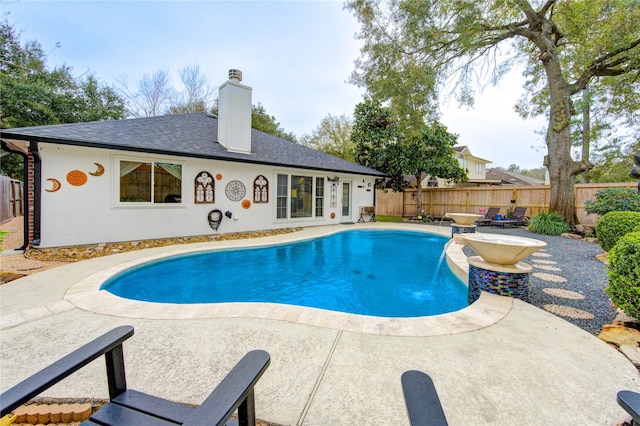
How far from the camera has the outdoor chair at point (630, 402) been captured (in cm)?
106

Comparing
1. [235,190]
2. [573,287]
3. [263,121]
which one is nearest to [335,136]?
[263,121]

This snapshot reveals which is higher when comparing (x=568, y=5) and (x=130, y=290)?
(x=568, y=5)

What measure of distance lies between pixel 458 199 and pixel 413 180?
24.3 ft

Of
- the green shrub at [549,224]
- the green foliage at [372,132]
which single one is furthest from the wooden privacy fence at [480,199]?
the green foliage at [372,132]

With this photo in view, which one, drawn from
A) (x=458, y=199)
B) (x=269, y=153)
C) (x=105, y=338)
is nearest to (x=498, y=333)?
(x=105, y=338)

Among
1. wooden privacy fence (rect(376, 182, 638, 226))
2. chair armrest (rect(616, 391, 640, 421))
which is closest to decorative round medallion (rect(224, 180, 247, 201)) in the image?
chair armrest (rect(616, 391, 640, 421))

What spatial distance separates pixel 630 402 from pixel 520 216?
14.5m

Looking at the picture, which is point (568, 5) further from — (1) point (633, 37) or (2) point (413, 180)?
(2) point (413, 180)

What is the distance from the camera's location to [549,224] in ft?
34.9

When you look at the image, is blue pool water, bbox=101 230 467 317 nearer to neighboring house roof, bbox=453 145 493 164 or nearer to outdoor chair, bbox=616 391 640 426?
outdoor chair, bbox=616 391 640 426

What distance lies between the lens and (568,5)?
10125 mm

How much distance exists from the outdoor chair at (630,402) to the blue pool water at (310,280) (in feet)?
10.9

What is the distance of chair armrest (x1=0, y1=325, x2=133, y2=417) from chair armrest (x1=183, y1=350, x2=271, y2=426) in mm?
688

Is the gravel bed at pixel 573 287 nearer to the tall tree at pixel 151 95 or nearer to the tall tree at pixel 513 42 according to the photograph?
the tall tree at pixel 513 42
